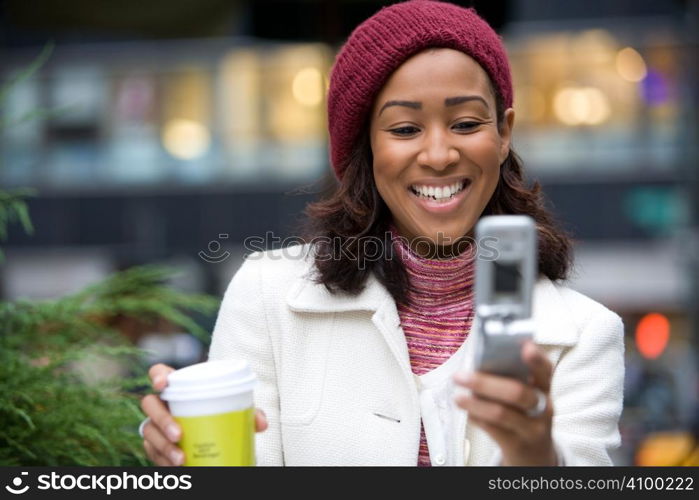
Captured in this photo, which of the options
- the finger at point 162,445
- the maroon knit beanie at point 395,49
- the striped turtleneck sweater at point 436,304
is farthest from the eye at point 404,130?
the finger at point 162,445

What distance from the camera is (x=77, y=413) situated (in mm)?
2762

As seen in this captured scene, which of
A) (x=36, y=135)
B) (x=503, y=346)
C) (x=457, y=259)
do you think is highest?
(x=36, y=135)

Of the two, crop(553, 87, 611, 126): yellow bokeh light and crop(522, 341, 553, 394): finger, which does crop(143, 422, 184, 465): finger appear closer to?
crop(522, 341, 553, 394): finger

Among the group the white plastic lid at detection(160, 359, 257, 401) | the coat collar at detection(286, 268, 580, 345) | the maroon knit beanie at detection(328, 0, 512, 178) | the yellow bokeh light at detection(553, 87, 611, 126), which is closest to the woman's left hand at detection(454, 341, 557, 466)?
the white plastic lid at detection(160, 359, 257, 401)

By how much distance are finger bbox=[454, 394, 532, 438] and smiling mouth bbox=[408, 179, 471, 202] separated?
68cm

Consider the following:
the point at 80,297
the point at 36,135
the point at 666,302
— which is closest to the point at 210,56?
the point at 36,135

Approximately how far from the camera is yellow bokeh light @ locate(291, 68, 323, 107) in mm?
19047

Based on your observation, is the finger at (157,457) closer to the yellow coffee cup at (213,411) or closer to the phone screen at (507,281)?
the yellow coffee cup at (213,411)

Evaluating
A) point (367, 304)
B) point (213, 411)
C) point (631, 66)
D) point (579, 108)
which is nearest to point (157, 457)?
point (213, 411)

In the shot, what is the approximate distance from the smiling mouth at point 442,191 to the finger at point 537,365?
2.26ft

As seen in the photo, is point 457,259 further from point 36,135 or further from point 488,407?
point 36,135

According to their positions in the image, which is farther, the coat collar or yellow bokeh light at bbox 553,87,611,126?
yellow bokeh light at bbox 553,87,611,126

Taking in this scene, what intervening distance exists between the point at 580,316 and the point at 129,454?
1336 mm

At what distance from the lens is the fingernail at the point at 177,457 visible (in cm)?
167
